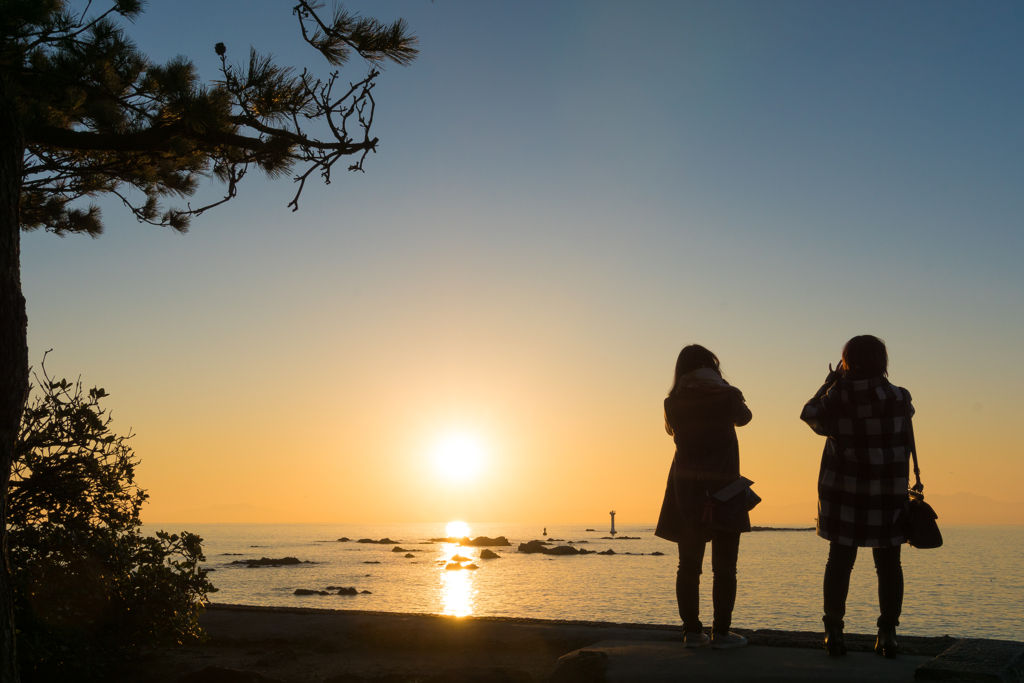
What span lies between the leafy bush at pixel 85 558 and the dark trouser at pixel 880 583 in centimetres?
501

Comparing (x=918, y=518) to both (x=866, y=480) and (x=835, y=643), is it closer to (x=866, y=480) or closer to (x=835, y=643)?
(x=866, y=480)

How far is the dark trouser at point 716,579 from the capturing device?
13.7ft

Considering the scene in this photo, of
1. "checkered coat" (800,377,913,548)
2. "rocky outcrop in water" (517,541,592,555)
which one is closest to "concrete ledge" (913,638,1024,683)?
"checkered coat" (800,377,913,548)

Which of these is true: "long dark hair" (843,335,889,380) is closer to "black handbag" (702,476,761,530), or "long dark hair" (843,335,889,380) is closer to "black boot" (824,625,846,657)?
"black handbag" (702,476,761,530)

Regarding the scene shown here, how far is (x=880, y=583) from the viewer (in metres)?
4.11

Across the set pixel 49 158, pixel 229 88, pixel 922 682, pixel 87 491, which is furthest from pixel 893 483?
pixel 49 158

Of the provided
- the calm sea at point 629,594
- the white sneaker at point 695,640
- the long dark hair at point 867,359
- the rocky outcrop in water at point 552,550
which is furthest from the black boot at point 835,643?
the rocky outcrop in water at point 552,550

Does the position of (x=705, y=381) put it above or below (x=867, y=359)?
below

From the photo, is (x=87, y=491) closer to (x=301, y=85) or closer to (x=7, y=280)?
(x=7, y=280)

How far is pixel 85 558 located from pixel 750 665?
16.6 ft

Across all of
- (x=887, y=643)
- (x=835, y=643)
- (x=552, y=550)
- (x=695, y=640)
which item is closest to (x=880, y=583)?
(x=887, y=643)

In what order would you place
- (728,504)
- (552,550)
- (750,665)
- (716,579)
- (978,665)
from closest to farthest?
(978,665) < (750,665) < (728,504) < (716,579) < (552,550)

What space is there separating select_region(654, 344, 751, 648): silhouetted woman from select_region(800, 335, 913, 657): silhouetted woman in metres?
0.57

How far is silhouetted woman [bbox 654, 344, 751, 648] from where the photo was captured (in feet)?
13.8
